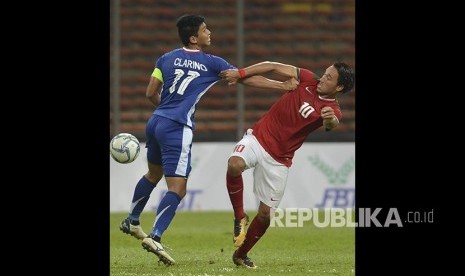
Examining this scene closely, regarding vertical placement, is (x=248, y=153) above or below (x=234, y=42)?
below

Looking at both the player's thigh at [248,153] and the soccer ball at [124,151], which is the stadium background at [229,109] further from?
the player's thigh at [248,153]

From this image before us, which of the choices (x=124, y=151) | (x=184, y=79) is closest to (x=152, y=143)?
(x=124, y=151)

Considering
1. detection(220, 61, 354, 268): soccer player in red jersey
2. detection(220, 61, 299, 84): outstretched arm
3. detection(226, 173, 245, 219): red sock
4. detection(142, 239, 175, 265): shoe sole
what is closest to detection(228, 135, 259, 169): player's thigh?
detection(220, 61, 354, 268): soccer player in red jersey

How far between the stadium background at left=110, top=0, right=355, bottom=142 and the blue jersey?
9.88 metres

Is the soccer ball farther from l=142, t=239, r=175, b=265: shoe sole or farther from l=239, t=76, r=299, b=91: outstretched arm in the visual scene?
→ l=239, t=76, r=299, b=91: outstretched arm

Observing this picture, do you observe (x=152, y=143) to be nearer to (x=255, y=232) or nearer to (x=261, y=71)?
(x=261, y=71)

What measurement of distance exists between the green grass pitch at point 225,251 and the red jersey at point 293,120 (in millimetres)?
1093

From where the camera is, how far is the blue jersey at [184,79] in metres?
9.34

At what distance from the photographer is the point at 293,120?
365 inches

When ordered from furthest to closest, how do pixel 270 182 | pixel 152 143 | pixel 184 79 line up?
pixel 152 143
pixel 184 79
pixel 270 182

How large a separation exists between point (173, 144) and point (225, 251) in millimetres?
1970

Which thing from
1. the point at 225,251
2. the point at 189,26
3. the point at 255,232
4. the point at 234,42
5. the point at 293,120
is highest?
the point at 234,42
